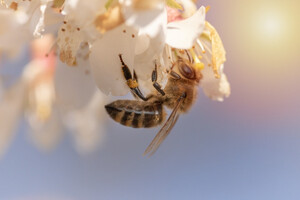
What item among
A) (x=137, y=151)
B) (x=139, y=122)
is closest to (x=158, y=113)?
(x=139, y=122)

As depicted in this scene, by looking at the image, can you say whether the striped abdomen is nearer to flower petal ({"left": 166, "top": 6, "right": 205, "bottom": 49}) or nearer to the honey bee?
the honey bee

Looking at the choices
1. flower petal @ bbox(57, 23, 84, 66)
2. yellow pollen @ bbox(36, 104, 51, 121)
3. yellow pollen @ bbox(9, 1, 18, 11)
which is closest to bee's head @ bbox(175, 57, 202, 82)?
flower petal @ bbox(57, 23, 84, 66)

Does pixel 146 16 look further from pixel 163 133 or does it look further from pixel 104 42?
pixel 163 133

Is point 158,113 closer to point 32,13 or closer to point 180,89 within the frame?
point 180,89

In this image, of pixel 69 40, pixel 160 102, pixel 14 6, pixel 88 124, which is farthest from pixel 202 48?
pixel 88 124

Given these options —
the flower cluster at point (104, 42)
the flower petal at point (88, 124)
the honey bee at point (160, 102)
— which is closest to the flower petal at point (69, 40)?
the flower cluster at point (104, 42)
